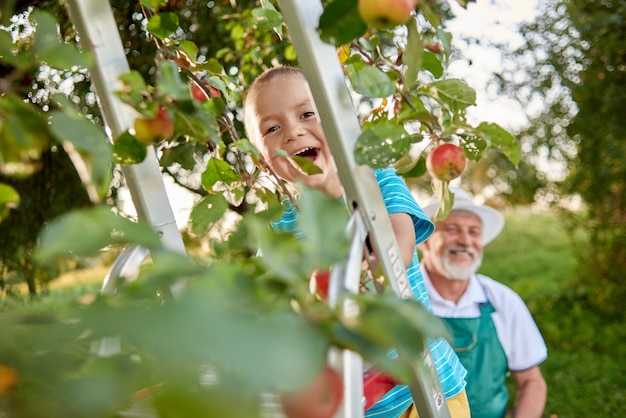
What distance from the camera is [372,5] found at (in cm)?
73

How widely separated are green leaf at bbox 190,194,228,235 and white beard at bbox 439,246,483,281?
1.58 m

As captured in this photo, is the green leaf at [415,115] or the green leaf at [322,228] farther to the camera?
the green leaf at [415,115]

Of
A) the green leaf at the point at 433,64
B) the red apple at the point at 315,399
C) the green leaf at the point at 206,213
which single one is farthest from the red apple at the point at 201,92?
the red apple at the point at 315,399

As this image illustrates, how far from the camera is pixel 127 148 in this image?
0.84 metres

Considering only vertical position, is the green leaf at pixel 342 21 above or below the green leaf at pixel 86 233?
above

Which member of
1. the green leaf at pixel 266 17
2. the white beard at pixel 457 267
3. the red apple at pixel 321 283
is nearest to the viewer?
the red apple at pixel 321 283

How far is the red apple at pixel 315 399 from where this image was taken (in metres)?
0.58

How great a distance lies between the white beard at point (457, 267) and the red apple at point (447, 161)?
1.40 m

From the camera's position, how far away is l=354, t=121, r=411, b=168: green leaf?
0.82 meters

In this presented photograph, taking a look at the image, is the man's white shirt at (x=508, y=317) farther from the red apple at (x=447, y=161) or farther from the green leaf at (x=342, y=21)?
the green leaf at (x=342, y=21)

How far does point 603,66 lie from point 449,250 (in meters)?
2.47

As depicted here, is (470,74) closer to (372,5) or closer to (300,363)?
(372,5)

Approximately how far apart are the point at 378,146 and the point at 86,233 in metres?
0.41

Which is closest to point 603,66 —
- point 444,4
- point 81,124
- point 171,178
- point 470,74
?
point 470,74
